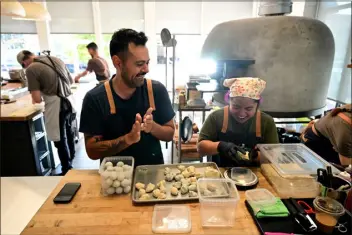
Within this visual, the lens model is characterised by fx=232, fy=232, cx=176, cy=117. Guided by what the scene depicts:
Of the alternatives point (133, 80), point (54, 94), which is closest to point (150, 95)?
point (133, 80)

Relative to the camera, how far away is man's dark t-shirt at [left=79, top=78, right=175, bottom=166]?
1.22m

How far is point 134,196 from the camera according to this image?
37.3 inches

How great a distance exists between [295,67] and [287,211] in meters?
1.60

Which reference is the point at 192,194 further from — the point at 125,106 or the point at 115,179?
the point at 125,106

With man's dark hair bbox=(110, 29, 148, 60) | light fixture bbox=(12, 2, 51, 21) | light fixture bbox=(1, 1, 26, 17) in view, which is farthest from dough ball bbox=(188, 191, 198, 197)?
light fixture bbox=(12, 2, 51, 21)

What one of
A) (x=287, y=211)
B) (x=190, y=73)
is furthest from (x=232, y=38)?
(x=287, y=211)

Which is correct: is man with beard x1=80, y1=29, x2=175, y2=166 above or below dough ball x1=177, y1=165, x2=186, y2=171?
above

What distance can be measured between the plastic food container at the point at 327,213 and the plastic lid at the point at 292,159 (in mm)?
162

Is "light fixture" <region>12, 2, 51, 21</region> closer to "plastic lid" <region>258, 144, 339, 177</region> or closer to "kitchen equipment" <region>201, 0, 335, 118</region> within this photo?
"kitchen equipment" <region>201, 0, 335, 118</region>

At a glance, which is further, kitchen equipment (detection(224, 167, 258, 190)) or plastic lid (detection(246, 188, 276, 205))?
kitchen equipment (detection(224, 167, 258, 190))

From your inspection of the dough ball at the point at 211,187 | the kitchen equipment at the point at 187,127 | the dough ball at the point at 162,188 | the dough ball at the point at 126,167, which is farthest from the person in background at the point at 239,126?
the kitchen equipment at the point at 187,127

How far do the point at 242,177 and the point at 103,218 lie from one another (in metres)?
0.64

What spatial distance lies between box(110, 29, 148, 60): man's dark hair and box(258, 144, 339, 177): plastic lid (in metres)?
0.83

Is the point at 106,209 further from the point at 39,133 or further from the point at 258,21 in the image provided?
the point at 39,133
